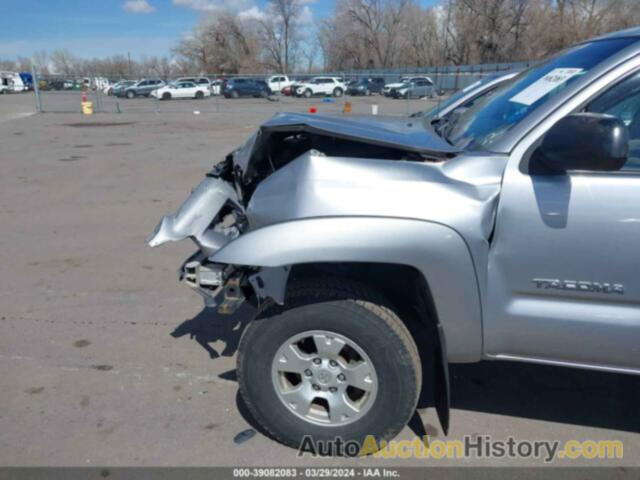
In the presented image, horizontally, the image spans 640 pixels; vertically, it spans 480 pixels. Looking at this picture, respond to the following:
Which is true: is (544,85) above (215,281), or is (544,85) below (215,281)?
above

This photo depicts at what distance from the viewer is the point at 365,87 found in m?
45.5

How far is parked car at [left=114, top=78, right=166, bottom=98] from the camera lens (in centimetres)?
4641

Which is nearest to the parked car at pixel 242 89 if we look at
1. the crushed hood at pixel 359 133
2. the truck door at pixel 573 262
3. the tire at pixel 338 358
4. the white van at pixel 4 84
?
the white van at pixel 4 84

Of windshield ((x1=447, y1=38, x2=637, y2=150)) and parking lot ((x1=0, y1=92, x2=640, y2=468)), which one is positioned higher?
windshield ((x1=447, y1=38, x2=637, y2=150))

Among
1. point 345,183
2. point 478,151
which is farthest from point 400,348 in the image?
point 478,151

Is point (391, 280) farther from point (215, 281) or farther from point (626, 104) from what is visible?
point (626, 104)

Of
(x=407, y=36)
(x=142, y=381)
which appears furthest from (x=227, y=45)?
(x=142, y=381)

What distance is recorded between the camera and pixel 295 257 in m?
2.30

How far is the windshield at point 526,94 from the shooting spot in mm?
2477

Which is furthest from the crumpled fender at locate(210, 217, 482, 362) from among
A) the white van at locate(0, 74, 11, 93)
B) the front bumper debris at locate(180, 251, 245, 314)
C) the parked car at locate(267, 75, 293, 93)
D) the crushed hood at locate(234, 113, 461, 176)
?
the white van at locate(0, 74, 11, 93)

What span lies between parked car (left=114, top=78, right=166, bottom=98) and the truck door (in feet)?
159

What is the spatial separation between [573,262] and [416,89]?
126 ft

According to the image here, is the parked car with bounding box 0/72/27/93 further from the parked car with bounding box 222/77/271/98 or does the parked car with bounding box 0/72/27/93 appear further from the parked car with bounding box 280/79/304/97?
the parked car with bounding box 280/79/304/97

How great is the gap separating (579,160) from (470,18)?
209ft
